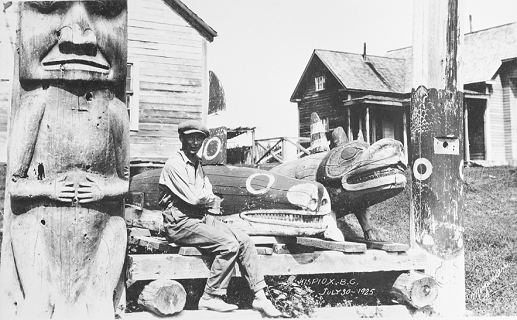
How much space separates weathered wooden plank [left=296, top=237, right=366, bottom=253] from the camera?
4.69 meters

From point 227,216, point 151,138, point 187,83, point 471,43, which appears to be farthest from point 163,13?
point 471,43

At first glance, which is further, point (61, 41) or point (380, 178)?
point (380, 178)

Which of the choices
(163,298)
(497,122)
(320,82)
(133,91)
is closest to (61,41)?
(163,298)

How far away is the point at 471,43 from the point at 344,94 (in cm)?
436

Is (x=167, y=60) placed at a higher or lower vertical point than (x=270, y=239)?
higher

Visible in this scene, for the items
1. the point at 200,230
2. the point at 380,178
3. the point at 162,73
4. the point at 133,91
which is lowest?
the point at 200,230

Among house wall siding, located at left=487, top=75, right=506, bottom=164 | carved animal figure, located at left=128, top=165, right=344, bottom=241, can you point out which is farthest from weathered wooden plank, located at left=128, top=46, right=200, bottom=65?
house wall siding, located at left=487, top=75, right=506, bottom=164

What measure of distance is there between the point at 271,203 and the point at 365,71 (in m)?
14.2

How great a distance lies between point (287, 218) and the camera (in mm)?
4871

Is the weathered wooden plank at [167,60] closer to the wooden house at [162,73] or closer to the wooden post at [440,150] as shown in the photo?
the wooden house at [162,73]

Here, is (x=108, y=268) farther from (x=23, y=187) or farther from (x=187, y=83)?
(x=187, y=83)

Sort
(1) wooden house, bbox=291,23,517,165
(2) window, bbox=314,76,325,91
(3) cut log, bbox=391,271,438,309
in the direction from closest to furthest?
(3) cut log, bbox=391,271,438,309, (1) wooden house, bbox=291,23,517,165, (2) window, bbox=314,76,325,91

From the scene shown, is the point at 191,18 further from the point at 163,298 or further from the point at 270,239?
the point at 163,298

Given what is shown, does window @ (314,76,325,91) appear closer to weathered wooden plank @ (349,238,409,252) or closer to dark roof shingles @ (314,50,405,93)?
dark roof shingles @ (314,50,405,93)
